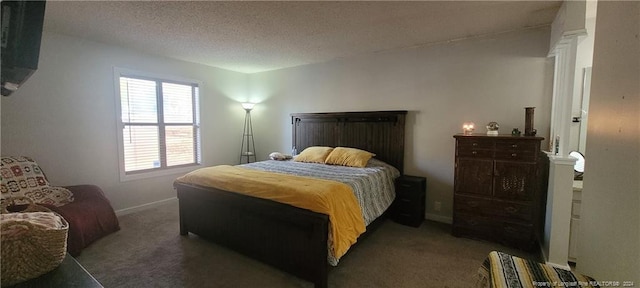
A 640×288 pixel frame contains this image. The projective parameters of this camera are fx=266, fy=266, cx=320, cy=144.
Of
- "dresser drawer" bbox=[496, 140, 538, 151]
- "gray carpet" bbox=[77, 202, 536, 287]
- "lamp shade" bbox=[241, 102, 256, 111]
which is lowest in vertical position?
"gray carpet" bbox=[77, 202, 536, 287]

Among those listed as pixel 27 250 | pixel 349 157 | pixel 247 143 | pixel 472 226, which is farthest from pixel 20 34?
pixel 247 143

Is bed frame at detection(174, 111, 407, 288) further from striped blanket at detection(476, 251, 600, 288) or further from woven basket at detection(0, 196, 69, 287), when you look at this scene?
woven basket at detection(0, 196, 69, 287)

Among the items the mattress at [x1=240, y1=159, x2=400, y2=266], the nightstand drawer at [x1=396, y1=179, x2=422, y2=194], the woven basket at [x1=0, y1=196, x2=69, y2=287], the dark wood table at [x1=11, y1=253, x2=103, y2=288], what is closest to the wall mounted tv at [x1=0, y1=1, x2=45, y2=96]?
the woven basket at [x1=0, y1=196, x2=69, y2=287]

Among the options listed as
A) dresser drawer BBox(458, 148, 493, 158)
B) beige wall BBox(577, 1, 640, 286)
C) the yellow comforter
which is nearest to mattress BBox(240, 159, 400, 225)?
the yellow comforter

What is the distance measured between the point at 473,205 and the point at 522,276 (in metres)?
1.79

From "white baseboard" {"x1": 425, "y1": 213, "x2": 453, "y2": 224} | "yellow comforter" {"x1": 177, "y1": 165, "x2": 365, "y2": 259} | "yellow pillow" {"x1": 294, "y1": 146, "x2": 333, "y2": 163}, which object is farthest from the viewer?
"yellow pillow" {"x1": 294, "y1": 146, "x2": 333, "y2": 163}

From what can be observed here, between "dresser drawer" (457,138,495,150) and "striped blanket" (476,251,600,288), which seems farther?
"dresser drawer" (457,138,495,150)

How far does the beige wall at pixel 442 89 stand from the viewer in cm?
297

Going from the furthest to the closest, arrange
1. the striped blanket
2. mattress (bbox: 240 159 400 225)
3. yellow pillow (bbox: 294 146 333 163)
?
yellow pillow (bbox: 294 146 333 163) → mattress (bbox: 240 159 400 225) → the striped blanket

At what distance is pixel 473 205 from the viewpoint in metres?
2.95

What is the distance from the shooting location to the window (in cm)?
377

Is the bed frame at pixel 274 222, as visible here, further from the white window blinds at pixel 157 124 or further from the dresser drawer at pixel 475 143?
the white window blinds at pixel 157 124

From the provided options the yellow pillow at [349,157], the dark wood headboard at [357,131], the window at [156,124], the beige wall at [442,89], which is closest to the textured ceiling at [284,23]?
the beige wall at [442,89]

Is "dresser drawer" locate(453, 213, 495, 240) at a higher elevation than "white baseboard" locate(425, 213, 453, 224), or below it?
higher
